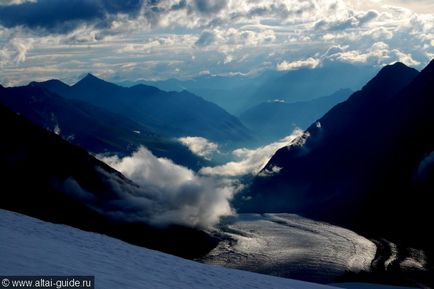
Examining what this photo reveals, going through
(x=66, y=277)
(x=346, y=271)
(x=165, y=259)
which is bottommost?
(x=66, y=277)

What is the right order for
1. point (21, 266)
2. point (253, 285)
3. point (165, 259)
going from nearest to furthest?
point (21, 266), point (253, 285), point (165, 259)

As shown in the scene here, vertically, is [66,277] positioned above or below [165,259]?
below

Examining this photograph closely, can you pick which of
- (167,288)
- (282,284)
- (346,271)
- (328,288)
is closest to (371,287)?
(346,271)

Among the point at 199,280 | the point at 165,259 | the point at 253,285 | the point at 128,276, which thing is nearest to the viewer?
the point at 128,276

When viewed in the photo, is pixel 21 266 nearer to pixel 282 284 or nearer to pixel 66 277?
pixel 66 277

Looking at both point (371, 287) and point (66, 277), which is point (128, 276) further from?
point (371, 287)

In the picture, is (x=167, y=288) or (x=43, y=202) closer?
(x=167, y=288)
